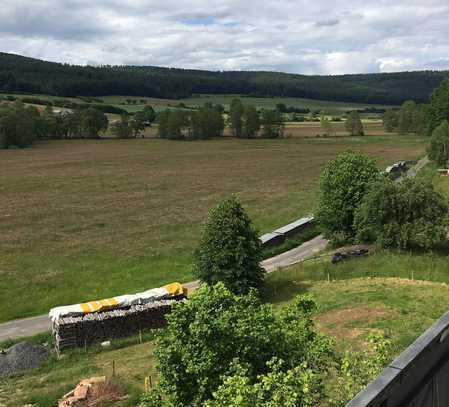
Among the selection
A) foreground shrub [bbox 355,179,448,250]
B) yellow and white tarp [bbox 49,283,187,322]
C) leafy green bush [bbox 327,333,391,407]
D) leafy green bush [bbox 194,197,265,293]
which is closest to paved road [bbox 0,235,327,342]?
yellow and white tarp [bbox 49,283,187,322]

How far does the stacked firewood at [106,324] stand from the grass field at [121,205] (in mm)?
6977

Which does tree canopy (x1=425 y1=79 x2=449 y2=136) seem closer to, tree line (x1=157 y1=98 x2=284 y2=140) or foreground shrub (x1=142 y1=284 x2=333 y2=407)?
tree line (x1=157 y1=98 x2=284 y2=140)

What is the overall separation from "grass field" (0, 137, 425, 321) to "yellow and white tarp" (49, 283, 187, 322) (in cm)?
556

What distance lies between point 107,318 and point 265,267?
16753mm

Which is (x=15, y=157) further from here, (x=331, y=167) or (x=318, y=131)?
(x=318, y=131)

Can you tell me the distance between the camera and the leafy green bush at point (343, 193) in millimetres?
44469

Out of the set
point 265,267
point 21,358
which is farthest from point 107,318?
point 265,267

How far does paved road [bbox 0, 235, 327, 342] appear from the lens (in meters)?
29.9

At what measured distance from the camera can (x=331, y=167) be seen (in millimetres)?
46688

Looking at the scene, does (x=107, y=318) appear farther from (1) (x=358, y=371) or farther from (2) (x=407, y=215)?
(2) (x=407, y=215)

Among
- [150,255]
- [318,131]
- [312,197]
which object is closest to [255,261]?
[150,255]

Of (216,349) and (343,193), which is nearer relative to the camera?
(216,349)

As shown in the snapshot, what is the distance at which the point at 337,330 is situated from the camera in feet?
72.0

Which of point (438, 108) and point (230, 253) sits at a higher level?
point (438, 108)
